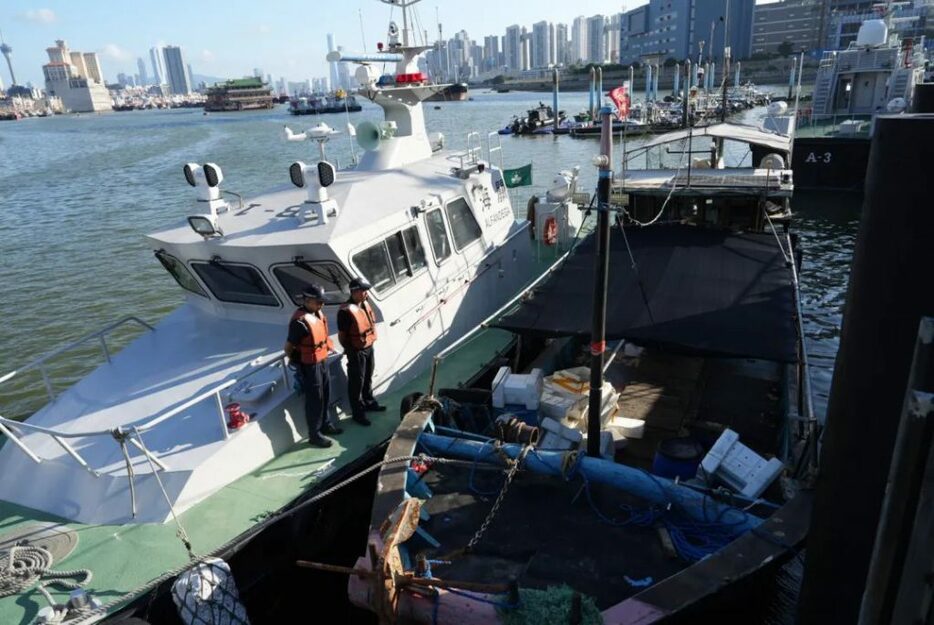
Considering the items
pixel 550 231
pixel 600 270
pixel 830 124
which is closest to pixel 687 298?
pixel 600 270

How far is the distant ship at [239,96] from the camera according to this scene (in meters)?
108

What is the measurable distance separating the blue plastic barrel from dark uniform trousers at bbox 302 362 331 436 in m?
3.26

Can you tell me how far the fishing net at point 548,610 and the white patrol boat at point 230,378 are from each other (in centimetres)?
241

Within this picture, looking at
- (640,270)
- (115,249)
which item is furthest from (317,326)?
(115,249)

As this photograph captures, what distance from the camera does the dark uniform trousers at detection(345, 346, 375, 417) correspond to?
254 inches

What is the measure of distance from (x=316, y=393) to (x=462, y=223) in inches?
145

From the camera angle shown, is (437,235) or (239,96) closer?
(437,235)

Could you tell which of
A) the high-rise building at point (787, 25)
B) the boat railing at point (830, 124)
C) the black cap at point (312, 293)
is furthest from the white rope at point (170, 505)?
the high-rise building at point (787, 25)

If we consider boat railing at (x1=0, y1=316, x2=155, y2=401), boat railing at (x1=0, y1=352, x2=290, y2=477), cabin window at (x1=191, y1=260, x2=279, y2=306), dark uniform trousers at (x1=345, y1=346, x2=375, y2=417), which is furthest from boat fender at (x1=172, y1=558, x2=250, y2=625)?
cabin window at (x1=191, y1=260, x2=279, y2=306)

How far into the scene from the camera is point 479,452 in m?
5.87

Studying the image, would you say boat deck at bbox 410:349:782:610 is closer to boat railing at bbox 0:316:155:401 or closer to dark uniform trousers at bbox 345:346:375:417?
dark uniform trousers at bbox 345:346:375:417

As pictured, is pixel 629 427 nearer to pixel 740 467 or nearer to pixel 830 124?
pixel 740 467

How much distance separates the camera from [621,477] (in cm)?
536

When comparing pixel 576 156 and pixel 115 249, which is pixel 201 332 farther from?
pixel 576 156
